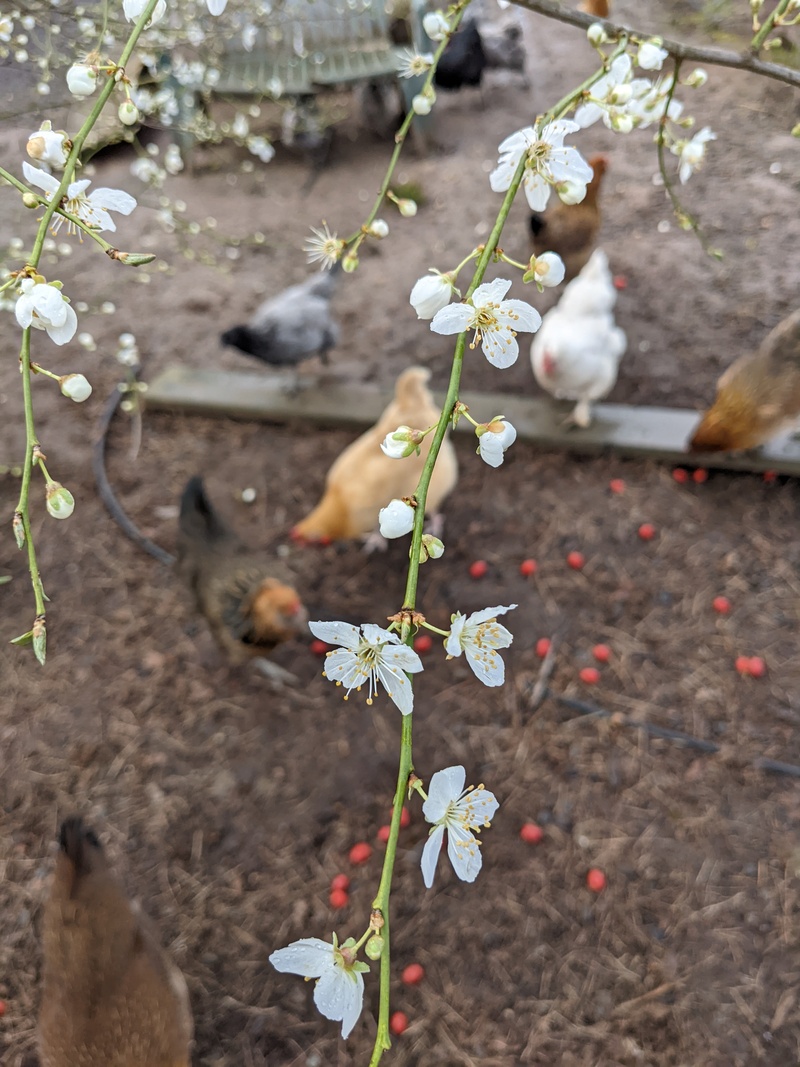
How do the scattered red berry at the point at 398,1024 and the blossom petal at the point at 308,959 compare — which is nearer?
the blossom petal at the point at 308,959

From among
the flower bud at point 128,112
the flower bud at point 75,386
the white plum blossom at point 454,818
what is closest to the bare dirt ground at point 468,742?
the white plum blossom at point 454,818

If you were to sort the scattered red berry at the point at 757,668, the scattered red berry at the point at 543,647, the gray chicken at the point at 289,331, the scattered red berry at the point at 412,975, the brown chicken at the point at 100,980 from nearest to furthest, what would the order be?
the brown chicken at the point at 100,980 < the scattered red berry at the point at 412,975 < the scattered red berry at the point at 757,668 < the scattered red berry at the point at 543,647 < the gray chicken at the point at 289,331

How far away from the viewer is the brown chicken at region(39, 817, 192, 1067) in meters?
1.57

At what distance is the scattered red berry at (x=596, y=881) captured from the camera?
6.95ft

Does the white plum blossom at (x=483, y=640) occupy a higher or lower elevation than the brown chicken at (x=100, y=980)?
higher

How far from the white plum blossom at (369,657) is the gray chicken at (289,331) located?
2734mm

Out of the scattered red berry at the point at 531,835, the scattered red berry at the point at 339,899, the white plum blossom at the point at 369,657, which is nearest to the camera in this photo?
the white plum blossom at the point at 369,657

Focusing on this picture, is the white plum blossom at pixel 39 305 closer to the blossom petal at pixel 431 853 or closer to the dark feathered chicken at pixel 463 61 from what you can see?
the blossom petal at pixel 431 853

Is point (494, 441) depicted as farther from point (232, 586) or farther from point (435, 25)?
point (232, 586)

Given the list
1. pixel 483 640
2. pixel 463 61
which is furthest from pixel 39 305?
pixel 463 61

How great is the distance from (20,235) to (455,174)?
3.15 meters

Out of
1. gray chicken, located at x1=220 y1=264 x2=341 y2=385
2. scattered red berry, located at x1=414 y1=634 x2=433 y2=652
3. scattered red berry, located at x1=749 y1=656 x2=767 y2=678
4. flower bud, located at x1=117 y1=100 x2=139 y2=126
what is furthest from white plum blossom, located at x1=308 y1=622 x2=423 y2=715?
gray chicken, located at x1=220 y1=264 x2=341 y2=385

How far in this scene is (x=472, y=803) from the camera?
0.81 m

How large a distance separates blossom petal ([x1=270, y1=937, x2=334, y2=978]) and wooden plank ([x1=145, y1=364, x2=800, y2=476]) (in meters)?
2.71
